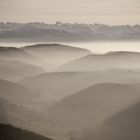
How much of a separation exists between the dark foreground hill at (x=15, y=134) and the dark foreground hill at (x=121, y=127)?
3.83 feet

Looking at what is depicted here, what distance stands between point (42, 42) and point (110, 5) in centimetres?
202

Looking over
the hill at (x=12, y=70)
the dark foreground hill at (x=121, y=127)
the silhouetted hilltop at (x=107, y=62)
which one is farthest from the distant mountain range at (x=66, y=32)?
the dark foreground hill at (x=121, y=127)

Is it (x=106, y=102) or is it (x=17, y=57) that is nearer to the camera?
(x=106, y=102)

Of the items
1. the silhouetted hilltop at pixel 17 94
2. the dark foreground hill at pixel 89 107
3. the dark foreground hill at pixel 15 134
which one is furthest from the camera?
the silhouetted hilltop at pixel 17 94

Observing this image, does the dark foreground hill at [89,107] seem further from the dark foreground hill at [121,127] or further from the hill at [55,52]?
the hill at [55,52]

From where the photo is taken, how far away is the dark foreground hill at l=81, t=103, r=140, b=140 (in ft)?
30.7

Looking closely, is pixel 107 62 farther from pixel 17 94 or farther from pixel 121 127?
pixel 17 94

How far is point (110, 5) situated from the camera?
993 cm

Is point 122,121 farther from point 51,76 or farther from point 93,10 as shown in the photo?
point 93,10

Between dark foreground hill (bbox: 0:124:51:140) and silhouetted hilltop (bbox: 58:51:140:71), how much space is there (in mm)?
2593

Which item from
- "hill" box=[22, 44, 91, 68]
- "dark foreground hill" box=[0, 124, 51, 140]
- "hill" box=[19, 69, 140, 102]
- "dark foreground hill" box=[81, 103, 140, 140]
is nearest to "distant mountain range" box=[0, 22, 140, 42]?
"hill" box=[22, 44, 91, 68]

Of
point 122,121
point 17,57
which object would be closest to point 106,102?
point 122,121

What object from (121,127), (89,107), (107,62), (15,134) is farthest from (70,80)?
(15,134)

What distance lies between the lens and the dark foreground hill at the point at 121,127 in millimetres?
9356
